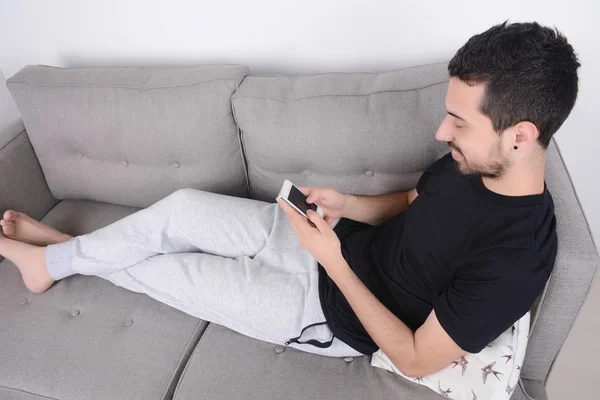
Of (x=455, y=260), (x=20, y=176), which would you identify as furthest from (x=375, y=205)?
(x=20, y=176)

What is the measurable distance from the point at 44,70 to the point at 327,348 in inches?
51.9

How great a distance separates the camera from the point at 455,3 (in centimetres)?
125

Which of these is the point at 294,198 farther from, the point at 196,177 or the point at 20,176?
the point at 20,176

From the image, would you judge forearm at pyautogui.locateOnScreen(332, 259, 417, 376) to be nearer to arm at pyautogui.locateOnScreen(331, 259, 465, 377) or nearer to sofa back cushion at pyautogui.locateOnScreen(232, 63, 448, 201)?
arm at pyautogui.locateOnScreen(331, 259, 465, 377)

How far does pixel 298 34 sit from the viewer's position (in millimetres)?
1416

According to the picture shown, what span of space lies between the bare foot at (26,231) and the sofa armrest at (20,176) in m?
0.13

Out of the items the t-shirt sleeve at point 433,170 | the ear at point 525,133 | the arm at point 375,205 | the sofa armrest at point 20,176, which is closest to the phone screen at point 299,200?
the arm at point 375,205

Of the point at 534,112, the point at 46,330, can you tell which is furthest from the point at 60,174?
the point at 534,112

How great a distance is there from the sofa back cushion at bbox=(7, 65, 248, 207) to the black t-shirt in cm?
53

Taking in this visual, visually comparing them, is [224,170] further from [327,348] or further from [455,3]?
[455,3]

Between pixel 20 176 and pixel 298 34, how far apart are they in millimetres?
1109

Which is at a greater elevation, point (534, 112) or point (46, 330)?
point (534, 112)

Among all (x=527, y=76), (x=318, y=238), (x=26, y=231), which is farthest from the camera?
(x=26, y=231)

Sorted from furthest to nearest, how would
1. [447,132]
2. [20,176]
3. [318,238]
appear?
[20,176] < [318,238] < [447,132]
